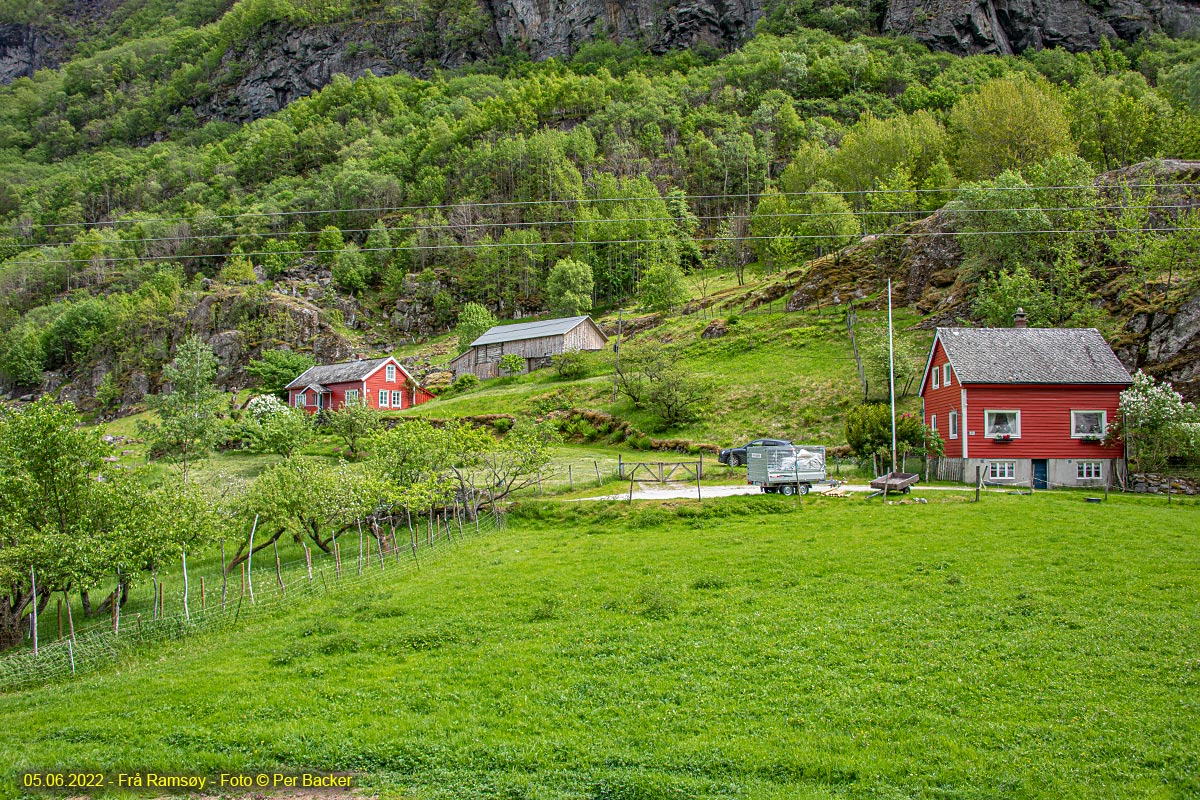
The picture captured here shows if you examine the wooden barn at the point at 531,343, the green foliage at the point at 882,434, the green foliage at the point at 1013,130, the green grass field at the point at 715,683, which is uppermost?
the green foliage at the point at 1013,130

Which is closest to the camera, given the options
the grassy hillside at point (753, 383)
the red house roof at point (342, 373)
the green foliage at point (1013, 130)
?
the grassy hillside at point (753, 383)

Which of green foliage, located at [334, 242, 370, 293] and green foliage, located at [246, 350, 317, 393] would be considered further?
green foliage, located at [334, 242, 370, 293]

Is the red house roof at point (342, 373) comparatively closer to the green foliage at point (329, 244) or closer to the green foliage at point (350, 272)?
the green foliage at point (350, 272)

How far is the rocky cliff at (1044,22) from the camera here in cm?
15250

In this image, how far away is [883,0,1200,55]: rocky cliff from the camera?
152 m

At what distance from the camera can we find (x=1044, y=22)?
15638 centimetres

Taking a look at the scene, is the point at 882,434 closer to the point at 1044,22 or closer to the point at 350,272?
the point at 350,272

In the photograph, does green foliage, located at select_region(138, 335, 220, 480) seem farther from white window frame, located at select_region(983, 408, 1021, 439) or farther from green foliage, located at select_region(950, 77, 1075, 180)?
green foliage, located at select_region(950, 77, 1075, 180)

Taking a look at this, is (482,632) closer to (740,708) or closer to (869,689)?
(740,708)

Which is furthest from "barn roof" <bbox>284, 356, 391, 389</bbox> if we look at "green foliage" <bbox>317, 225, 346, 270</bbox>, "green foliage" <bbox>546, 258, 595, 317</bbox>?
"green foliage" <bbox>317, 225, 346, 270</bbox>

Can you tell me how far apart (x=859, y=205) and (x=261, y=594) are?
9168 cm

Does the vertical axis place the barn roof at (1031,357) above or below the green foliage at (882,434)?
above

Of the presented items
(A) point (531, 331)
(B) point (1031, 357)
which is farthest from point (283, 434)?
(B) point (1031, 357)

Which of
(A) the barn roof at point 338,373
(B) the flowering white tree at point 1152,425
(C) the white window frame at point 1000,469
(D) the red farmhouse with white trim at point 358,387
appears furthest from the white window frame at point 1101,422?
(A) the barn roof at point 338,373
